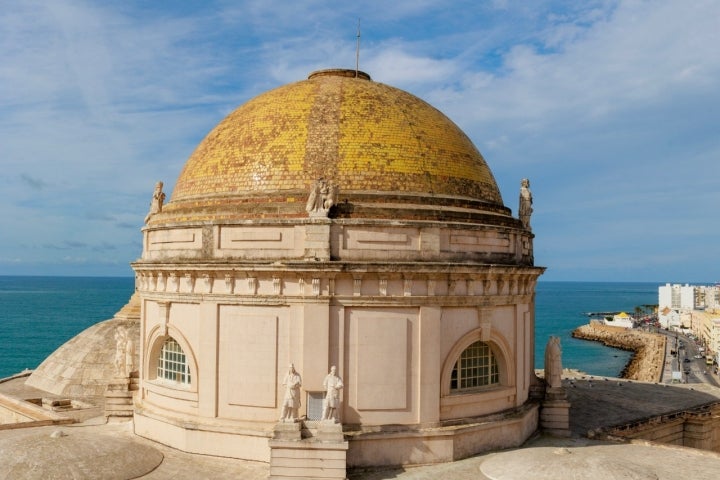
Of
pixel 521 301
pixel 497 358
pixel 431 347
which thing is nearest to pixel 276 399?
pixel 431 347

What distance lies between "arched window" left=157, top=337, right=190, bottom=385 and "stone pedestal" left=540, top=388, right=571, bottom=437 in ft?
45.8

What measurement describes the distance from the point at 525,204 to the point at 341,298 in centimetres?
998

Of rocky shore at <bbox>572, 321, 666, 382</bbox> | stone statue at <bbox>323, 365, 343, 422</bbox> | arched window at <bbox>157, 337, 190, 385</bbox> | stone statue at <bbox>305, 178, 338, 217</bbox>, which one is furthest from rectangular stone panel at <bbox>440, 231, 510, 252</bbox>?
rocky shore at <bbox>572, 321, 666, 382</bbox>

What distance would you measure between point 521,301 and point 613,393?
1494 centimetres

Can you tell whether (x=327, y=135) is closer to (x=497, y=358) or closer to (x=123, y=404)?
(x=497, y=358)

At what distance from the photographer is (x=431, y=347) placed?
22.2 meters

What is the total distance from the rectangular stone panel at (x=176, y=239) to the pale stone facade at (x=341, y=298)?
6 cm

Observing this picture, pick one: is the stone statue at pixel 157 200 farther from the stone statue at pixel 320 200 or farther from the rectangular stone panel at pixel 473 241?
the rectangular stone panel at pixel 473 241

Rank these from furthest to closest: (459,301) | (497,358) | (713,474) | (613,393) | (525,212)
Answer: (613,393) → (525,212) → (497,358) → (459,301) → (713,474)

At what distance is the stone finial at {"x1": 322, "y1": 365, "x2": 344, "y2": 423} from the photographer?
67.3 feet

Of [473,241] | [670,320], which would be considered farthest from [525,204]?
[670,320]

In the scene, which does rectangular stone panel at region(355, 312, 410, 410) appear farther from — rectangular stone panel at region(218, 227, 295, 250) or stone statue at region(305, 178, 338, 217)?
stone statue at region(305, 178, 338, 217)

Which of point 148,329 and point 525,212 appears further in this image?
point 525,212

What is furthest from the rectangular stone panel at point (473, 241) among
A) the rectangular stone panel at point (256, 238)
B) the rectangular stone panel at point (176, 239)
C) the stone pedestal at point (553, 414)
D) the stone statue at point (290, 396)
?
the rectangular stone panel at point (176, 239)
